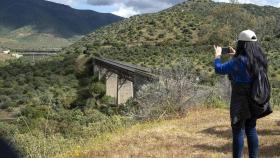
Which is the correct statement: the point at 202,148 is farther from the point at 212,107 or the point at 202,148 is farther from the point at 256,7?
the point at 256,7

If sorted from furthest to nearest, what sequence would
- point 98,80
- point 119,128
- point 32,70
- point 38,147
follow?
point 32,70 < point 98,80 < point 119,128 < point 38,147

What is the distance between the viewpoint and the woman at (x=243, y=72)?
600 centimetres

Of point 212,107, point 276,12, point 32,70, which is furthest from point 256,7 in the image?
point 212,107

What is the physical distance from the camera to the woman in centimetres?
600

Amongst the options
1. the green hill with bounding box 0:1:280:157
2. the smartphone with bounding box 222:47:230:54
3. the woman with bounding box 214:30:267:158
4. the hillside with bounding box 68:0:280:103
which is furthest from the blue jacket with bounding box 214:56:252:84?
the hillside with bounding box 68:0:280:103

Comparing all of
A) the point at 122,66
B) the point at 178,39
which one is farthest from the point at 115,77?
the point at 178,39

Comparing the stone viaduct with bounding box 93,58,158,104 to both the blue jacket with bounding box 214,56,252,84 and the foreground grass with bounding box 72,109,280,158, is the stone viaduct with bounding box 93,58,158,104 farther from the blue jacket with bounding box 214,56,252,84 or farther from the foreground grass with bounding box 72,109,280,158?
the blue jacket with bounding box 214,56,252,84

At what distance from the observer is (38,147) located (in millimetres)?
8031

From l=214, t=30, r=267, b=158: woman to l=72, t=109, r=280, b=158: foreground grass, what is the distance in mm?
1836

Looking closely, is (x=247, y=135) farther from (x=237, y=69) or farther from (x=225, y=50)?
(x=225, y=50)

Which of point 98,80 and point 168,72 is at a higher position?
point 168,72

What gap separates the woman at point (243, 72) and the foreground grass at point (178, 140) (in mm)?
1836

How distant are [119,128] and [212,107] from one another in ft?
11.5

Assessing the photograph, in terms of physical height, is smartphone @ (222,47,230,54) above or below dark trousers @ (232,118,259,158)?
above
